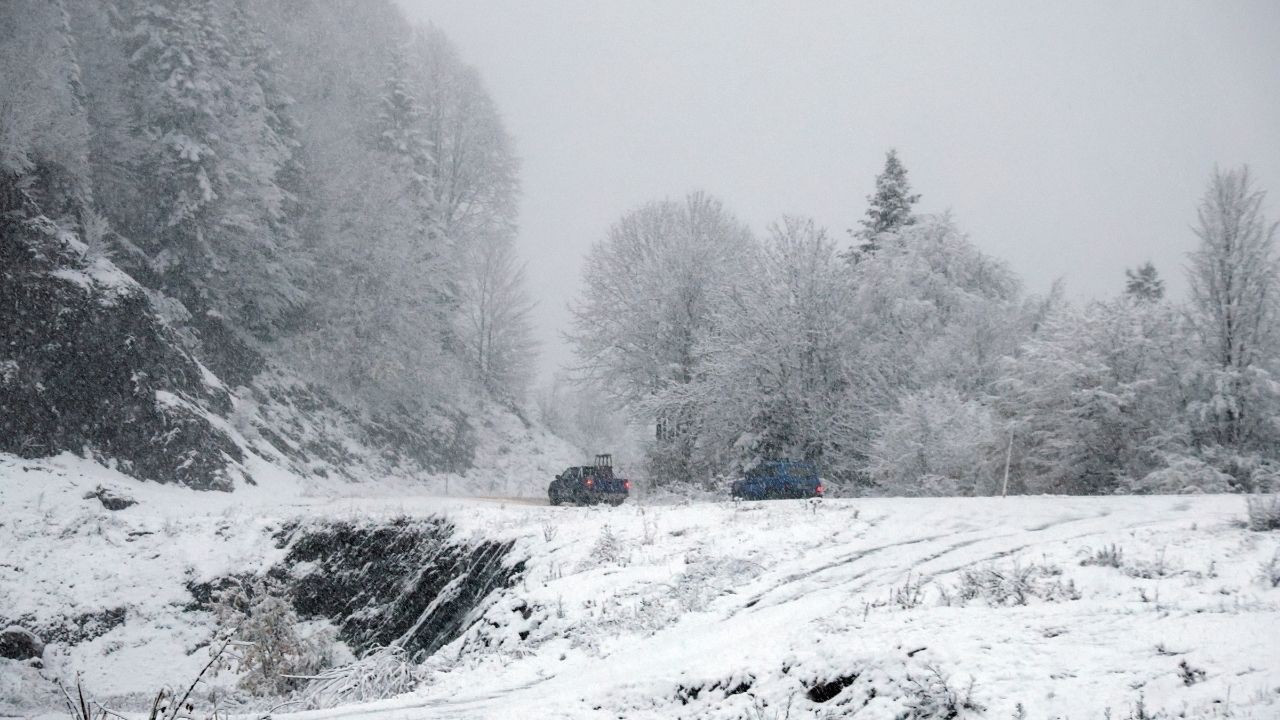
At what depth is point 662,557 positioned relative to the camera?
35.6ft

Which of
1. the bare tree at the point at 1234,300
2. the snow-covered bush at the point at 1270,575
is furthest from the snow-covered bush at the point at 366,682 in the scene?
the bare tree at the point at 1234,300

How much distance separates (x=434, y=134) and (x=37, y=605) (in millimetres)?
39084

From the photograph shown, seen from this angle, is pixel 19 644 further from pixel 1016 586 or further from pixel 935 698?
pixel 1016 586

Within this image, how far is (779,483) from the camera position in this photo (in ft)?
74.8

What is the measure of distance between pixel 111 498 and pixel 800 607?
61.8ft

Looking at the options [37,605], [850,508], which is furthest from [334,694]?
[37,605]

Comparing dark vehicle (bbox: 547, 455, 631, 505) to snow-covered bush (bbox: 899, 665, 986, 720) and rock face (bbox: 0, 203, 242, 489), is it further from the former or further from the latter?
snow-covered bush (bbox: 899, 665, 986, 720)

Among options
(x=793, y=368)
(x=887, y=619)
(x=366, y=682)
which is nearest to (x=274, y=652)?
(x=366, y=682)

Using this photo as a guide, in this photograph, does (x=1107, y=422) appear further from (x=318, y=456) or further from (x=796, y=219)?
(x=318, y=456)

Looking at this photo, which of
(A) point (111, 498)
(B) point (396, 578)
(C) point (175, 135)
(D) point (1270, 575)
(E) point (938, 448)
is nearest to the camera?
(D) point (1270, 575)

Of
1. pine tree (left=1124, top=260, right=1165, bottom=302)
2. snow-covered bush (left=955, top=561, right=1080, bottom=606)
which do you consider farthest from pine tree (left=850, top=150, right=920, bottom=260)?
snow-covered bush (left=955, top=561, right=1080, bottom=606)

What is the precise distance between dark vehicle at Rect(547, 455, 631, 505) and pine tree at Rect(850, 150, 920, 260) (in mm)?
19523

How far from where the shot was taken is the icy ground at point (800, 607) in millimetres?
4748

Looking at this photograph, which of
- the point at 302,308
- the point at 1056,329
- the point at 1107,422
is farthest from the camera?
the point at 302,308
